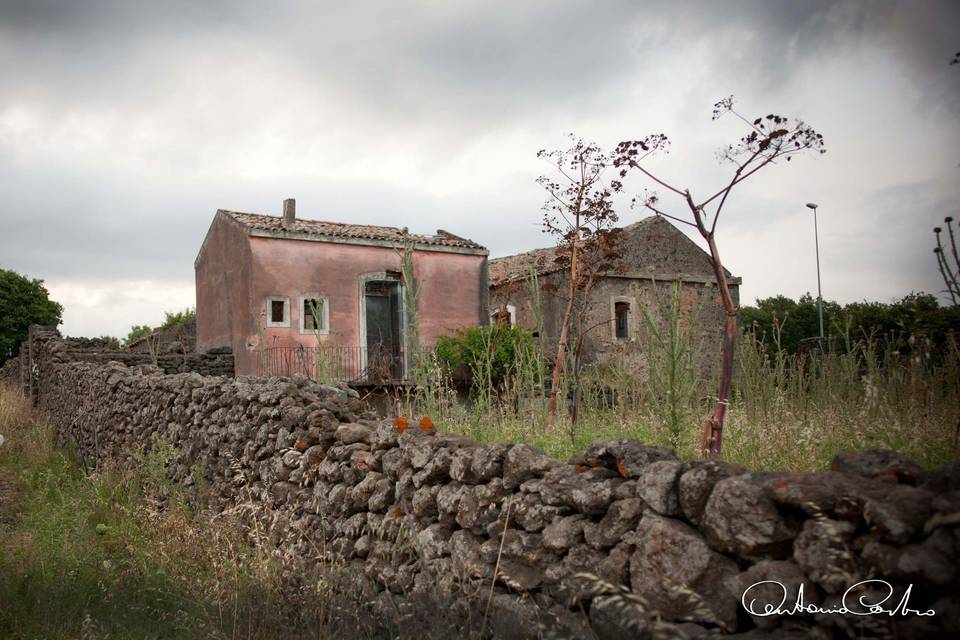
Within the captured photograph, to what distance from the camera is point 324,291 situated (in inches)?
711

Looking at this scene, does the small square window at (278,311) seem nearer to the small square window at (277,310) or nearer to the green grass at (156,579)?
the small square window at (277,310)

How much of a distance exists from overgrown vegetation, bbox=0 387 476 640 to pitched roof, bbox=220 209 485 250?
37.1 ft

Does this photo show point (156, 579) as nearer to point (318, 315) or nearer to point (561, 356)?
point (561, 356)

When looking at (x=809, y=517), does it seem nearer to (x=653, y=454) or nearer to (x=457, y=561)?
(x=653, y=454)

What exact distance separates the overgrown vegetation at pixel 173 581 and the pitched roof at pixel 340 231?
37.1ft

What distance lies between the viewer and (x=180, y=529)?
5551 millimetres

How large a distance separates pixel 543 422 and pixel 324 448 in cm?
186

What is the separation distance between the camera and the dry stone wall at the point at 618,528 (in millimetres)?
2012

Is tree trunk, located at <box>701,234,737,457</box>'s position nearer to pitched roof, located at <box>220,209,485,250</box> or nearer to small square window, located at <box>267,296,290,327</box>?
pitched roof, located at <box>220,209,485,250</box>

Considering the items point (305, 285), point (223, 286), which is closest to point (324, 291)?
point (305, 285)

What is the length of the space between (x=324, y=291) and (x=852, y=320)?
1403cm

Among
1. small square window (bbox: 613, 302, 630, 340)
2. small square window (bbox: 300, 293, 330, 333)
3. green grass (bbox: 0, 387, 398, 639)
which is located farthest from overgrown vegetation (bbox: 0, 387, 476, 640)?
small square window (bbox: 613, 302, 630, 340)

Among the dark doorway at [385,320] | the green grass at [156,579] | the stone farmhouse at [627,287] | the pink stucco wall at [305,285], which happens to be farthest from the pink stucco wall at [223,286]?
the green grass at [156,579]

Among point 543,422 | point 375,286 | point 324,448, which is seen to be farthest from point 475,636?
point 375,286
